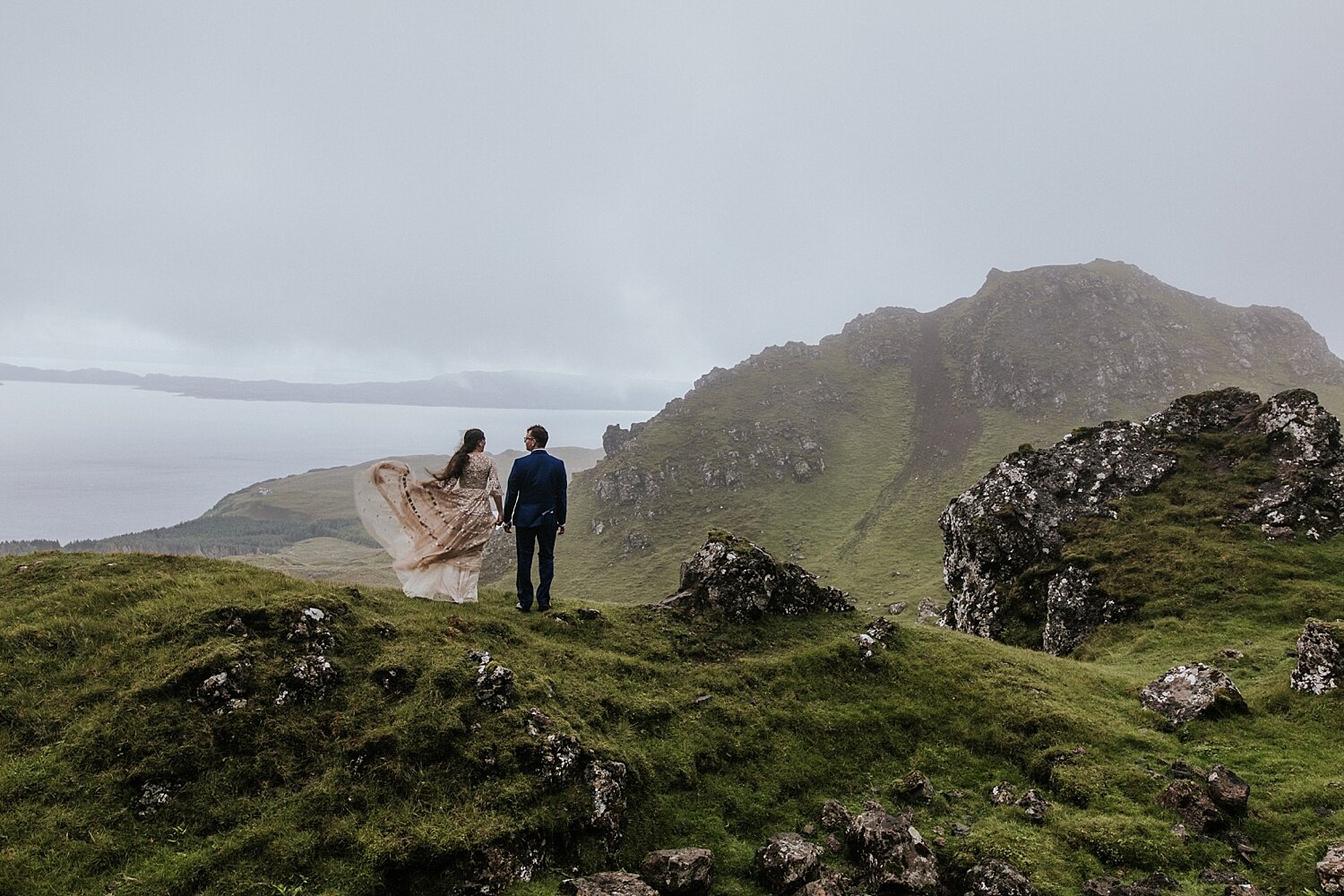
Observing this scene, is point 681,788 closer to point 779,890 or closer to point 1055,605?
point 779,890

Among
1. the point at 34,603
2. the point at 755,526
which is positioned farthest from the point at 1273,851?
the point at 755,526

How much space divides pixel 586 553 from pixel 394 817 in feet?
340

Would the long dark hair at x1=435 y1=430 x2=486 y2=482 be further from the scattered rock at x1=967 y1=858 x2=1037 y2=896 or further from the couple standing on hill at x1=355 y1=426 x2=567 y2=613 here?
the scattered rock at x1=967 y1=858 x2=1037 y2=896

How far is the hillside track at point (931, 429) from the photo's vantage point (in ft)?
347

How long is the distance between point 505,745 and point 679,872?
332 cm

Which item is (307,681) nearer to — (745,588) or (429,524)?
(429,524)

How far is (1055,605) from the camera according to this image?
23.2 m

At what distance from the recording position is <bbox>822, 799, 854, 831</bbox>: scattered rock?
9.96 m

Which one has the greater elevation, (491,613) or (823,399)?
(823,399)

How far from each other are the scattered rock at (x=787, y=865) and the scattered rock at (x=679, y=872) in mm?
888

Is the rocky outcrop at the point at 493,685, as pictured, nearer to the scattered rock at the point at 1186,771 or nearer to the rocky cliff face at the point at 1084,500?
the scattered rock at the point at 1186,771

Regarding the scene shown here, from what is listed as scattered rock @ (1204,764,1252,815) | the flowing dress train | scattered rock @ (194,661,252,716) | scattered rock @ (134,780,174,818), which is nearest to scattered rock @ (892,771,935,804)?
scattered rock @ (1204,764,1252,815)

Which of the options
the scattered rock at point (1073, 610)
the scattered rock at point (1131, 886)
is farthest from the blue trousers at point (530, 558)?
the scattered rock at point (1073, 610)

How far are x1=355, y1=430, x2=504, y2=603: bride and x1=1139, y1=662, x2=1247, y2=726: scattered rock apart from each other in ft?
55.2
